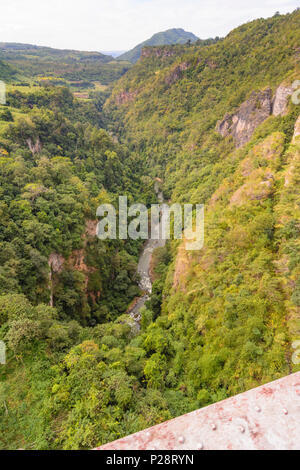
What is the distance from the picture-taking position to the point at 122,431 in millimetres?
11477

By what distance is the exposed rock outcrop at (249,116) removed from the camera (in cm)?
3922

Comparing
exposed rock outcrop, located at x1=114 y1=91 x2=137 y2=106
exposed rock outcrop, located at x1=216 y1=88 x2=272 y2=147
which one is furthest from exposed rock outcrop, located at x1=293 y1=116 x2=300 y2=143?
exposed rock outcrop, located at x1=114 y1=91 x2=137 y2=106

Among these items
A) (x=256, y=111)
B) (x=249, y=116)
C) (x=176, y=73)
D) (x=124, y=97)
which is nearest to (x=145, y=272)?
(x=249, y=116)

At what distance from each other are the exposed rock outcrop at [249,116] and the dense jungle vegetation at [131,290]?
2.53 metres

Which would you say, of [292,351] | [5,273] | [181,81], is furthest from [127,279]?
[181,81]

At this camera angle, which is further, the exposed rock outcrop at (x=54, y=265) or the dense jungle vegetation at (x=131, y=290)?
the exposed rock outcrop at (x=54, y=265)

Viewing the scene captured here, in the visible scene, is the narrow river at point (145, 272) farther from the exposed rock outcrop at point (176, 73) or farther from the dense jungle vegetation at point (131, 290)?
the exposed rock outcrop at point (176, 73)

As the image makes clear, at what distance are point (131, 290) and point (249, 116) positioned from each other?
36298 mm

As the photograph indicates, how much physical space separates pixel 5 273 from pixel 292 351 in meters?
22.5

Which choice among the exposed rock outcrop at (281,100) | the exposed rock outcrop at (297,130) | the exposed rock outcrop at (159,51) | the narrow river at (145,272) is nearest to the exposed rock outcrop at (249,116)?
the exposed rock outcrop at (281,100)

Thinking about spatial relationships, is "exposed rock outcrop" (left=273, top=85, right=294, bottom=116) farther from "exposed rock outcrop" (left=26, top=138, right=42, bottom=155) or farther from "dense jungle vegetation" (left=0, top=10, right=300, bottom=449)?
"exposed rock outcrop" (left=26, top=138, right=42, bottom=155)

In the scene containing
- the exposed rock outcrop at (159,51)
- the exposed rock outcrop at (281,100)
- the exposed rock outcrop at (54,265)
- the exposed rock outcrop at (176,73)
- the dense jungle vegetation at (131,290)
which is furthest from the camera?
the exposed rock outcrop at (159,51)

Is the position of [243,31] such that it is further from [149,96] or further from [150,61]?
[150,61]

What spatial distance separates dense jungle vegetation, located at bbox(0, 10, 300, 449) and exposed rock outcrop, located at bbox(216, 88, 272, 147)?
2.53 meters
